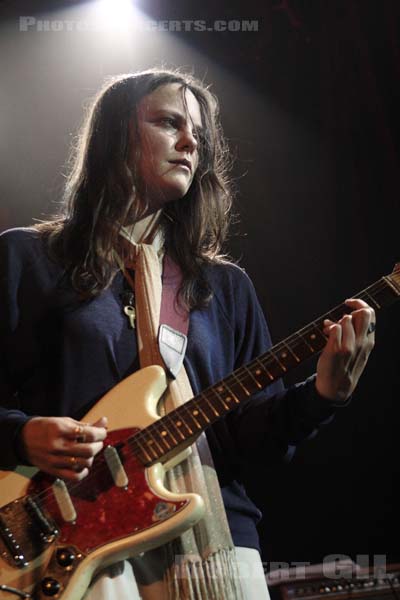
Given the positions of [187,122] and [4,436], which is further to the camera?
[187,122]

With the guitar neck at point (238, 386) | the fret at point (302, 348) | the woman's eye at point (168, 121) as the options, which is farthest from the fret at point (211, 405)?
the woman's eye at point (168, 121)

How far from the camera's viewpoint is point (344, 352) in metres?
1.61

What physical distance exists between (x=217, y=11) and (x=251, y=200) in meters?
0.78

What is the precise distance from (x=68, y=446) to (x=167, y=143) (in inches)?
37.7

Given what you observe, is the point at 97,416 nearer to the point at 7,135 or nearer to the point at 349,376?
the point at 349,376

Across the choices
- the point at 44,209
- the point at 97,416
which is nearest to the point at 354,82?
the point at 44,209

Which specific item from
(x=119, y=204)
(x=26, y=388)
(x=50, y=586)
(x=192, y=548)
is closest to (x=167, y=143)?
(x=119, y=204)

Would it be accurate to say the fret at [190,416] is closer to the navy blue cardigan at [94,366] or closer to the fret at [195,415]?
the fret at [195,415]

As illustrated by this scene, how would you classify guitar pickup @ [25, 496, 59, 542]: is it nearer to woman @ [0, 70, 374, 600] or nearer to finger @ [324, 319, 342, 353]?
woman @ [0, 70, 374, 600]

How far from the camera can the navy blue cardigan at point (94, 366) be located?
5.68 ft

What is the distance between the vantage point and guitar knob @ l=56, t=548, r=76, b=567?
4.76 feet

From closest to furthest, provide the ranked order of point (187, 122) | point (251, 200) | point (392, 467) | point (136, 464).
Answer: point (136, 464), point (187, 122), point (392, 467), point (251, 200)

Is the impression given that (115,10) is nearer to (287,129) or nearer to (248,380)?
(287,129)

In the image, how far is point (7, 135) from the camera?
2.89 metres
